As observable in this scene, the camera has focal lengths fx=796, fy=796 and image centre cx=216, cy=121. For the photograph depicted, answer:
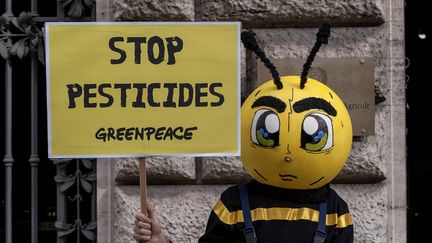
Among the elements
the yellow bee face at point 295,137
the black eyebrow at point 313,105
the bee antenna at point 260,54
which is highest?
the bee antenna at point 260,54

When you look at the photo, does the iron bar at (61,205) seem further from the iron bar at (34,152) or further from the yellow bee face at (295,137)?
the yellow bee face at (295,137)

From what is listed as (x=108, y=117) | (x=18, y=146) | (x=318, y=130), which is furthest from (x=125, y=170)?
(x=318, y=130)

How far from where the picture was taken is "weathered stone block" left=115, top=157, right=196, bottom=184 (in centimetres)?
412

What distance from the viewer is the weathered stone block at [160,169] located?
4125 millimetres

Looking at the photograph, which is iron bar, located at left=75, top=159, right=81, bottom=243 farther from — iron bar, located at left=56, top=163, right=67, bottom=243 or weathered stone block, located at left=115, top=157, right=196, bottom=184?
weathered stone block, located at left=115, top=157, right=196, bottom=184

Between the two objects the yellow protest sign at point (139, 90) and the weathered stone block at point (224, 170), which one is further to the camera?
the weathered stone block at point (224, 170)

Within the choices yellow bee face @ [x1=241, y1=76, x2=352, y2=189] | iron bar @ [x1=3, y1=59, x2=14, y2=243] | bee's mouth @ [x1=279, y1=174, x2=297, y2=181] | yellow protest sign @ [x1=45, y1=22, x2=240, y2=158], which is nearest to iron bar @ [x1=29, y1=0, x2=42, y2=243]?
iron bar @ [x1=3, y1=59, x2=14, y2=243]

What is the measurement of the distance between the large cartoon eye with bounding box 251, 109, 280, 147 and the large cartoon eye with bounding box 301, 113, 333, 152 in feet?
0.32

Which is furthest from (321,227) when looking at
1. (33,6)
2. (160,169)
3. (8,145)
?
(33,6)

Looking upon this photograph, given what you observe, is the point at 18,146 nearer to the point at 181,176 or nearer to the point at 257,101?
the point at 181,176

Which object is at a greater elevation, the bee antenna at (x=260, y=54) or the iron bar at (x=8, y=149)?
the bee antenna at (x=260, y=54)

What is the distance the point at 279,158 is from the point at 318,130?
170 millimetres

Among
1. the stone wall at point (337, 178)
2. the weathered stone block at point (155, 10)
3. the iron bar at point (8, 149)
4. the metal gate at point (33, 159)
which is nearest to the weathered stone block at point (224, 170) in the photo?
the stone wall at point (337, 178)

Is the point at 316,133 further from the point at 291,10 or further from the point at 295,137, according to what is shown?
the point at 291,10
